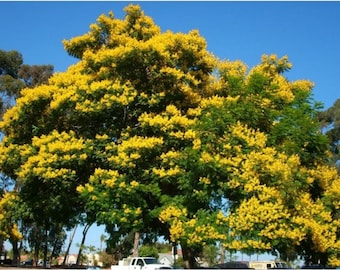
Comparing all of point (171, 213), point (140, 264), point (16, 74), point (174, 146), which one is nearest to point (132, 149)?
point (174, 146)

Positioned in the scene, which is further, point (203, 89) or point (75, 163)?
point (203, 89)

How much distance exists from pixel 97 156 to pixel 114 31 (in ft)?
19.4

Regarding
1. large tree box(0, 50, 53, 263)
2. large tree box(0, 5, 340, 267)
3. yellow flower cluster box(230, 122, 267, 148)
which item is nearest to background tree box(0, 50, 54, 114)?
large tree box(0, 50, 53, 263)

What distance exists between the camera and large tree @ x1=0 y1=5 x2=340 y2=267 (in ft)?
55.6

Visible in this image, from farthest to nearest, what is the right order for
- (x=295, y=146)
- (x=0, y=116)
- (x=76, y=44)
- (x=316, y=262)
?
(x=0, y=116)
(x=76, y=44)
(x=316, y=262)
(x=295, y=146)

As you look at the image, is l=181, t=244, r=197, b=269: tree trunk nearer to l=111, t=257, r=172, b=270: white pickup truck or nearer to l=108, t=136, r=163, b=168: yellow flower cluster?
l=111, t=257, r=172, b=270: white pickup truck

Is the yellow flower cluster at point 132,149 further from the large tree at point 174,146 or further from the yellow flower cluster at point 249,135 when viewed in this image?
the yellow flower cluster at point 249,135

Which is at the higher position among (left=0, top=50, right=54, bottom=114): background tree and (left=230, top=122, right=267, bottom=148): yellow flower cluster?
(left=0, top=50, right=54, bottom=114): background tree

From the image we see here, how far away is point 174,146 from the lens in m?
19.0

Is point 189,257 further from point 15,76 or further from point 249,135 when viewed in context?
point 15,76

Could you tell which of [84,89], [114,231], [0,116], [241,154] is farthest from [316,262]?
[0,116]

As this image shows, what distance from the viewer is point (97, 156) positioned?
62.5 feet

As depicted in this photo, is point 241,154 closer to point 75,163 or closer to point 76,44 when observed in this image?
point 75,163

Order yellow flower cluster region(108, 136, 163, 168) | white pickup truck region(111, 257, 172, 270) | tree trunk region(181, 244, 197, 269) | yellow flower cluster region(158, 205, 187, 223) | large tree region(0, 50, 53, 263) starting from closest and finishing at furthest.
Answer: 1. yellow flower cluster region(158, 205, 187, 223)
2. yellow flower cluster region(108, 136, 163, 168)
3. tree trunk region(181, 244, 197, 269)
4. white pickup truck region(111, 257, 172, 270)
5. large tree region(0, 50, 53, 263)
